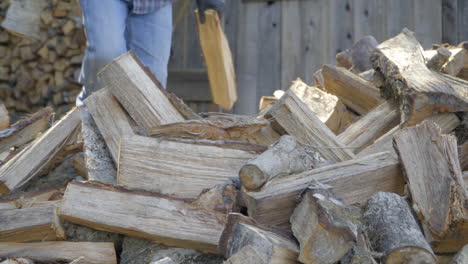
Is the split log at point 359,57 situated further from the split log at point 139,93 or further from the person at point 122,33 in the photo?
the split log at point 139,93

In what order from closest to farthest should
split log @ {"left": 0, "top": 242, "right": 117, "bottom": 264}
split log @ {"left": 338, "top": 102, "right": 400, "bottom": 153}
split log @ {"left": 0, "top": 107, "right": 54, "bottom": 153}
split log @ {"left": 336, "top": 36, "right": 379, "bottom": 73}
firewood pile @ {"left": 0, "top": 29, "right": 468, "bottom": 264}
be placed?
1. firewood pile @ {"left": 0, "top": 29, "right": 468, "bottom": 264}
2. split log @ {"left": 0, "top": 242, "right": 117, "bottom": 264}
3. split log @ {"left": 338, "top": 102, "right": 400, "bottom": 153}
4. split log @ {"left": 0, "top": 107, "right": 54, "bottom": 153}
5. split log @ {"left": 336, "top": 36, "right": 379, "bottom": 73}

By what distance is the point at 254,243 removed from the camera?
1503 mm

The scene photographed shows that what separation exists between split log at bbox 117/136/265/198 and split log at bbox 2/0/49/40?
12.8 ft

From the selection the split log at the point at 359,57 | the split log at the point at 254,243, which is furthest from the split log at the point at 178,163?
the split log at the point at 359,57

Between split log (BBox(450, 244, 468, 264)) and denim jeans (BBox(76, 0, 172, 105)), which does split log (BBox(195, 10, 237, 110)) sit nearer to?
denim jeans (BBox(76, 0, 172, 105))

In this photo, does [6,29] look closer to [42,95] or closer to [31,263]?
[42,95]

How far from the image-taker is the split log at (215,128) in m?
2.08

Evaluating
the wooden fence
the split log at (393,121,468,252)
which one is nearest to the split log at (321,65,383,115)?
the split log at (393,121,468,252)

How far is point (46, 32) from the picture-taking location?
5508mm

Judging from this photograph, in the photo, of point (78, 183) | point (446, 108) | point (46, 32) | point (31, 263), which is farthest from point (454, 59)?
point (46, 32)

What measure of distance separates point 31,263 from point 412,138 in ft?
3.61

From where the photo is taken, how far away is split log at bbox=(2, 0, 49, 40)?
5.48 meters

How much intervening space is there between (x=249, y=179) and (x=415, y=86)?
789mm

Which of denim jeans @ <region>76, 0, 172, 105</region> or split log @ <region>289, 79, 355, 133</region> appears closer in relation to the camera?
split log @ <region>289, 79, 355, 133</region>
